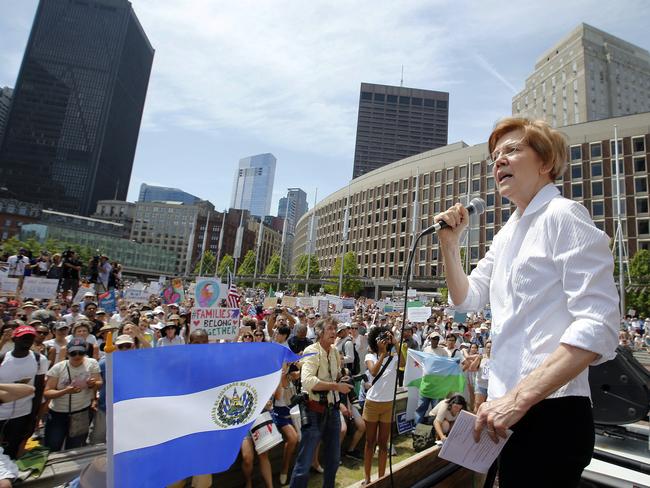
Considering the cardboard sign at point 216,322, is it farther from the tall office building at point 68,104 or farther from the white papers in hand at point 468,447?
the tall office building at point 68,104

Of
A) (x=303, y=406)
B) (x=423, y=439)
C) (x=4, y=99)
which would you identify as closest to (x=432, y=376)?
(x=423, y=439)

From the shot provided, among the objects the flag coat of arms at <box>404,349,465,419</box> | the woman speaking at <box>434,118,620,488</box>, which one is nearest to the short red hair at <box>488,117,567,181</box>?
the woman speaking at <box>434,118,620,488</box>

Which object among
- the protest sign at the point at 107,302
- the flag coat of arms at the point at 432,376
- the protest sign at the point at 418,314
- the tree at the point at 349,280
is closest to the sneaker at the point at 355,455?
the flag coat of arms at the point at 432,376

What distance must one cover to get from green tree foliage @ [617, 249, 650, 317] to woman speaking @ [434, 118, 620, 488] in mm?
53646

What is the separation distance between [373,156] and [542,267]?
545ft

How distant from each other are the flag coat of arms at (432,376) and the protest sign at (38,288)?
11516 mm

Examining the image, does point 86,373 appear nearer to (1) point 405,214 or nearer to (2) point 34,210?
(1) point 405,214

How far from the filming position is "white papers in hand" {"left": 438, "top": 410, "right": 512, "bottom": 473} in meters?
1.52

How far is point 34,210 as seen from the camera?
114 m

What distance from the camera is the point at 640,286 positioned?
45.3 meters

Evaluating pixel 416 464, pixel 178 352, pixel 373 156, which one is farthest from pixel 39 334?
pixel 373 156

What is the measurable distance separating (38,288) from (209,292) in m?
5.90

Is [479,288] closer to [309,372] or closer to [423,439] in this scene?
[309,372]

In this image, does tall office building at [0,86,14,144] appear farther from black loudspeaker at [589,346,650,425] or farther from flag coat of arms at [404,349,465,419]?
black loudspeaker at [589,346,650,425]
